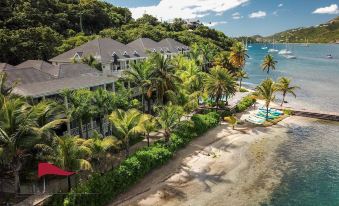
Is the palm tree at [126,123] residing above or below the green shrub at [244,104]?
above

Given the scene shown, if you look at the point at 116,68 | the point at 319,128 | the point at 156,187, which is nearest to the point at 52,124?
the point at 156,187

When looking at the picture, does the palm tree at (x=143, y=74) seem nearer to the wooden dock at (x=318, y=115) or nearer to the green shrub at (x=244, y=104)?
the green shrub at (x=244, y=104)

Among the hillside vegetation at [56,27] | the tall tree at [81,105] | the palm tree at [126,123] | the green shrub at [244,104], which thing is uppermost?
the hillside vegetation at [56,27]

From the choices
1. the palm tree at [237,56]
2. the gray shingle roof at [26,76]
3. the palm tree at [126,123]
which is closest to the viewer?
the palm tree at [126,123]

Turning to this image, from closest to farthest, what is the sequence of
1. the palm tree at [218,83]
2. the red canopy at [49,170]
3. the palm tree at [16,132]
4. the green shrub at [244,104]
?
the palm tree at [16,132]
the red canopy at [49,170]
the palm tree at [218,83]
the green shrub at [244,104]

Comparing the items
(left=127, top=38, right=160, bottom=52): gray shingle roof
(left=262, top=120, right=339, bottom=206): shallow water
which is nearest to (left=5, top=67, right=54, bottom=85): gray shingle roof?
(left=262, top=120, right=339, bottom=206): shallow water

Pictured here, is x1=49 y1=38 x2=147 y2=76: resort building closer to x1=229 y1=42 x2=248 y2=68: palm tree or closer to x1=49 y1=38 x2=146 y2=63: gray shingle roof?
x1=49 y1=38 x2=146 y2=63: gray shingle roof

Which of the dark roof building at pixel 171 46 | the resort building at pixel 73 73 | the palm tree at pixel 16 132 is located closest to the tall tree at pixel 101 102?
the resort building at pixel 73 73

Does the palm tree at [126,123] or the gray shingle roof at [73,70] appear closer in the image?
the palm tree at [126,123]
